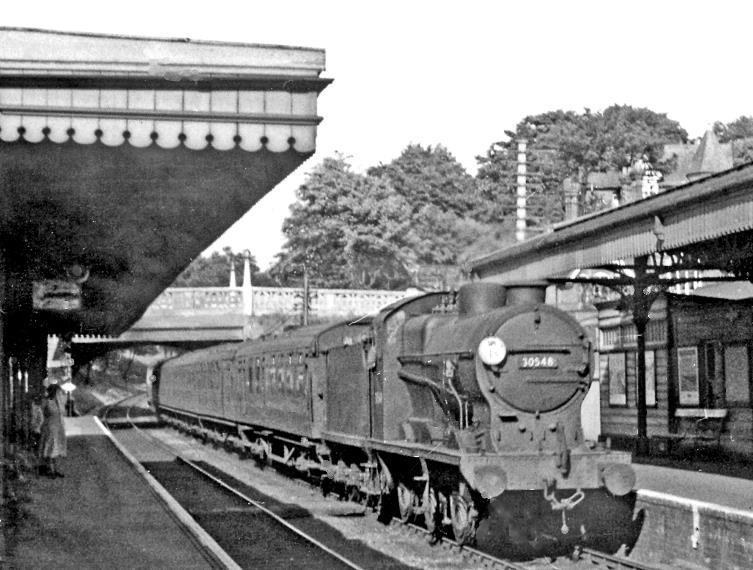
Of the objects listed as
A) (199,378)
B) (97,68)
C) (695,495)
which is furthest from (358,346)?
(199,378)

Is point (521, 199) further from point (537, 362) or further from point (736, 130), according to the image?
point (736, 130)

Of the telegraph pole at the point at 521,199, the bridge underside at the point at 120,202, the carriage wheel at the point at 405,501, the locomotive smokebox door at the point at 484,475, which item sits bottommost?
the carriage wheel at the point at 405,501

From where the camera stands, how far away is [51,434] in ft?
53.8

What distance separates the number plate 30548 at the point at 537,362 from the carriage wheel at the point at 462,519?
1.49m

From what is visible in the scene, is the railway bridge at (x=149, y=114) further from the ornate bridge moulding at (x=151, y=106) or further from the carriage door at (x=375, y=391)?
the carriage door at (x=375, y=391)

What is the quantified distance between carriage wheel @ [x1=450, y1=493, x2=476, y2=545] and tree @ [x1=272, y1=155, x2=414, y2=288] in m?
41.6

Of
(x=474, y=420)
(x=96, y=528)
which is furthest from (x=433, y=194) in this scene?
(x=474, y=420)

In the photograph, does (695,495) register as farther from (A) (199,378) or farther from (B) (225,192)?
(A) (199,378)

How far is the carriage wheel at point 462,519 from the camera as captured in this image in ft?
34.6

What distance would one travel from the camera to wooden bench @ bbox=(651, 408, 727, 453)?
19109 millimetres

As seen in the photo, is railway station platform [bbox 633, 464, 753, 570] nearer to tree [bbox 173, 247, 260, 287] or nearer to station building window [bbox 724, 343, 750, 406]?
station building window [bbox 724, 343, 750, 406]

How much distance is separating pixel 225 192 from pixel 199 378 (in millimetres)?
21849

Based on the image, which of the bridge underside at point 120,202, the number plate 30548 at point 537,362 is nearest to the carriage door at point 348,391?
the bridge underside at point 120,202

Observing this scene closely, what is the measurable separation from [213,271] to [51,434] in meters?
100
